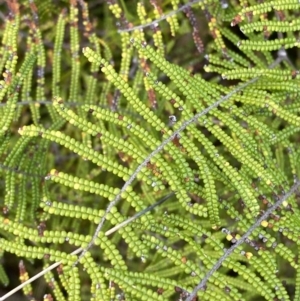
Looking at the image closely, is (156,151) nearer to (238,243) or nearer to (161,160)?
(161,160)

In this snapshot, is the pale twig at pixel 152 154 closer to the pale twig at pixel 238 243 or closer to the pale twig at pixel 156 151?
the pale twig at pixel 156 151

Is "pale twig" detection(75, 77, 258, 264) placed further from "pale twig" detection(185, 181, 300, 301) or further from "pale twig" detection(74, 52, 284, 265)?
"pale twig" detection(185, 181, 300, 301)

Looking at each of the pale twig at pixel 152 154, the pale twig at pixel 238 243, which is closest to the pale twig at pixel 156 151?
the pale twig at pixel 152 154

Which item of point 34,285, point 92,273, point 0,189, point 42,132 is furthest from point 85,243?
point 34,285

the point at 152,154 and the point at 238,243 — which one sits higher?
the point at 152,154

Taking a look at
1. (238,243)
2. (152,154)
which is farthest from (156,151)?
(238,243)

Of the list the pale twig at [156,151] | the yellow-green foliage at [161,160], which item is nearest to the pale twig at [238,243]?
the yellow-green foliage at [161,160]

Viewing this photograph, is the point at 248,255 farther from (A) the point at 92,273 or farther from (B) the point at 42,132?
(B) the point at 42,132

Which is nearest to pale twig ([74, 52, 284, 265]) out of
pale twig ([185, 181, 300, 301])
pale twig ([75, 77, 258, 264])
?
pale twig ([75, 77, 258, 264])

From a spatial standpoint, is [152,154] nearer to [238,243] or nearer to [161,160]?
[161,160]

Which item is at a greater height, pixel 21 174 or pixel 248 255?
pixel 21 174

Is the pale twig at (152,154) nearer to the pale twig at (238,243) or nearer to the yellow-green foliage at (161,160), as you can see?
the yellow-green foliage at (161,160)
